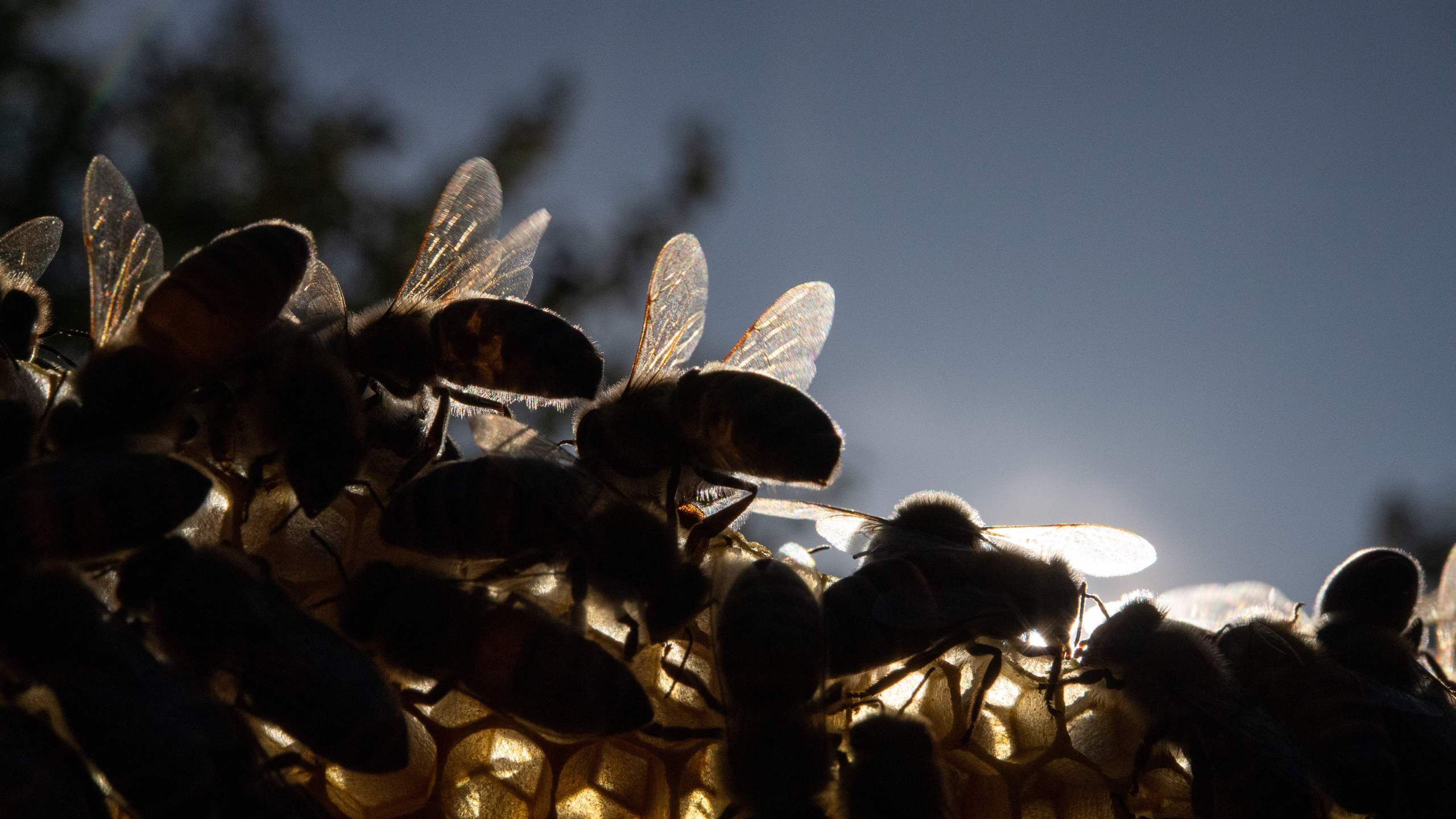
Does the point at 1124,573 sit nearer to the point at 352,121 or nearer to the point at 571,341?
the point at 571,341

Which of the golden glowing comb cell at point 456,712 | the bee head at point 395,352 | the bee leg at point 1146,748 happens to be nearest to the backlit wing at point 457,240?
the bee head at point 395,352

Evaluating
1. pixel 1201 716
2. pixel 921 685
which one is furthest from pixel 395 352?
pixel 1201 716

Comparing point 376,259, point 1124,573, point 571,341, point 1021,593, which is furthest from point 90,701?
point 376,259

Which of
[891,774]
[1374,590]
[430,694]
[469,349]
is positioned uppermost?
[1374,590]

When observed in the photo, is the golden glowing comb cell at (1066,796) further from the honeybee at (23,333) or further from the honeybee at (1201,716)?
the honeybee at (23,333)

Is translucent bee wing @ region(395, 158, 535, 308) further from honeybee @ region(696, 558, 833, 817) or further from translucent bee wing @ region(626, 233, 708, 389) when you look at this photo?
honeybee @ region(696, 558, 833, 817)

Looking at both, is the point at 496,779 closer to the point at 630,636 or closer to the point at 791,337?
the point at 630,636

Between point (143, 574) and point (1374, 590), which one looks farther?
point (1374, 590)
